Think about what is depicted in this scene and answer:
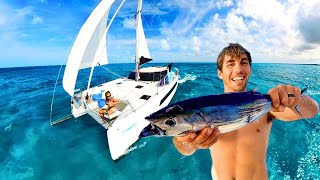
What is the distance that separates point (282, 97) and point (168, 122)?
4.29ft

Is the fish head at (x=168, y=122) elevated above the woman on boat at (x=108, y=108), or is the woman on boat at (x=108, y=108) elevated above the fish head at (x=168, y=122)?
the fish head at (x=168, y=122)

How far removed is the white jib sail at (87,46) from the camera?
34.6ft

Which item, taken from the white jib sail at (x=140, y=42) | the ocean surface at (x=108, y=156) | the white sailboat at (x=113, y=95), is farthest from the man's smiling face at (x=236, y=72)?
the white jib sail at (x=140, y=42)

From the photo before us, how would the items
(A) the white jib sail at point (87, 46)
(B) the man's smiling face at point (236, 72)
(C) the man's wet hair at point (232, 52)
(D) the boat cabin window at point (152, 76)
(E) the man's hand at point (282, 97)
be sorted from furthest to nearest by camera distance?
(D) the boat cabin window at point (152, 76) → (A) the white jib sail at point (87, 46) → (C) the man's wet hair at point (232, 52) → (B) the man's smiling face at point (236, 72) → (E) the man's hand at point (282, 97)

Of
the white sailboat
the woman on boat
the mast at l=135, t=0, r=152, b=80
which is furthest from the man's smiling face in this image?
the mast at l=135, t=0, r=152, b=80

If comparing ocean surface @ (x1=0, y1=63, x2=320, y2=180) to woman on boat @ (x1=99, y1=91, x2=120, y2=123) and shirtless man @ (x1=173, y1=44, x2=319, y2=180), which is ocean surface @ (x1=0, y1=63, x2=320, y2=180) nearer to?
woman on boat @ (x1=99, y1=91, x2=120, y2=123)

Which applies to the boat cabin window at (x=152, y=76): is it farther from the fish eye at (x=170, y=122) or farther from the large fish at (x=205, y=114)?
the fish eye at (x=170, y=122)

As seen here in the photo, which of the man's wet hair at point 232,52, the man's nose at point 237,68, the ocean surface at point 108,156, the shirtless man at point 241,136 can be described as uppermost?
the man's wet hair at point 232,52

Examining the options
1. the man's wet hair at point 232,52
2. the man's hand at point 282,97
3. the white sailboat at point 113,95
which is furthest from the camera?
the white sailboat at point 113,95

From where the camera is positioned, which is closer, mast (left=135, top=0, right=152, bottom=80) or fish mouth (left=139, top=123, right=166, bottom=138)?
fish mouth (left=139, top=123, right=166, bottom=138)

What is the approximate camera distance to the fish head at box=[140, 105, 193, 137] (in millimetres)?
1542

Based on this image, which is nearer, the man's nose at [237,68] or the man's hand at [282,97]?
the man's hand at [282,97]

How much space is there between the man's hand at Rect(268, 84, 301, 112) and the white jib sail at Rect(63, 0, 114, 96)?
10.1 meters

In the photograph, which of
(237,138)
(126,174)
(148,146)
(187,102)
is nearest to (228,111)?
(187,102)
